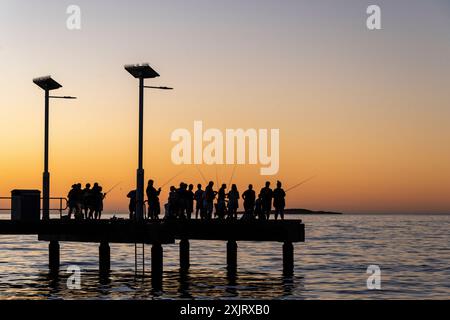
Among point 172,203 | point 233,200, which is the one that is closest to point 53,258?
point 172,203

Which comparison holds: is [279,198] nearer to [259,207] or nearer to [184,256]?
[259,207]

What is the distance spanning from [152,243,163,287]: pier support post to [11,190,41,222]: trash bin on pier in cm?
611

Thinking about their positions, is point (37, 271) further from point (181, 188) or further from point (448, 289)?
point (448, 289)

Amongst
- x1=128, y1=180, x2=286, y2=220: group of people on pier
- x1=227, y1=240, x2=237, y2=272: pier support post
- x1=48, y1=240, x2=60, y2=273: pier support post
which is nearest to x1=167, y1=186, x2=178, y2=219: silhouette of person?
x1=128, y1=180, x2=286, y2=220: group of people on pier

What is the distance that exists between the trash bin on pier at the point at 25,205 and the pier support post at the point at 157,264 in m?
6.11

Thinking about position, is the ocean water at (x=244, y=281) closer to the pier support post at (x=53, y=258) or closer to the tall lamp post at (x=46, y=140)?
the pier support post at (x=53, y=258)

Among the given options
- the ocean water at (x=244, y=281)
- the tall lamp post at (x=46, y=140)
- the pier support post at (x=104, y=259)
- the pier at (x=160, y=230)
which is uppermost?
the tall lamp post at (x=46, y=140)

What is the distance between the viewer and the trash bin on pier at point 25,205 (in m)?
43.4

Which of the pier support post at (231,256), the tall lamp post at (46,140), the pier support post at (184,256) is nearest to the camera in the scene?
the tall lamp post at (46,140)

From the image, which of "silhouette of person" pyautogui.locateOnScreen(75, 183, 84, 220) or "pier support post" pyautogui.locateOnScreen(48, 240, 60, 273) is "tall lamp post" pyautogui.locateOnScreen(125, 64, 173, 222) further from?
"pier support post" pyautogui.locateOnScreen(48, 240, 60, 273)

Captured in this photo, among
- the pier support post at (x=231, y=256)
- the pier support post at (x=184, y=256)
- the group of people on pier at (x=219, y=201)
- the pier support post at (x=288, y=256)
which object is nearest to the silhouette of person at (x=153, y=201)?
the group of people on pier at (x=219, y=201)

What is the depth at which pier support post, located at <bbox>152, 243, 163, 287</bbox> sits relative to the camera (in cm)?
4125

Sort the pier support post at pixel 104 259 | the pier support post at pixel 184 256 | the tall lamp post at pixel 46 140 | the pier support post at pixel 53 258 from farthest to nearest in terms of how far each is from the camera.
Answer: the pier support post at pixel 184 256 < the pier support post at pixel 53 258 < the pier support post at pixel 104 259 < the tall lamp post at pixel 46 140
